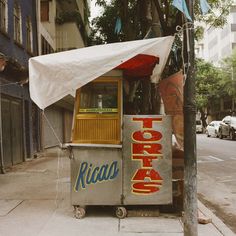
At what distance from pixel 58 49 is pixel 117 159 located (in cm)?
1977

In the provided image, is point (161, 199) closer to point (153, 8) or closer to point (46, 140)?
point (153, 8)

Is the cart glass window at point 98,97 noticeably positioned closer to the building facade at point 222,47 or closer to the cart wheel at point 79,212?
the cart wheel at point 79,212

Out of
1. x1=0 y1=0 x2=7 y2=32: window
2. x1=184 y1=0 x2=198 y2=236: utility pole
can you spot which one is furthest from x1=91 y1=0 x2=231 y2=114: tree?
x1=0 y1=0 x2=7 y2=32: window

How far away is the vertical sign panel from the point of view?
658cm

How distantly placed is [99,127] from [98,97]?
1.62 feet

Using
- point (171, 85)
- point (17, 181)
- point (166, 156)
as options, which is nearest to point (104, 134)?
point (166, 156)

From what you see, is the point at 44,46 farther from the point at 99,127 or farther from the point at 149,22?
the point at 99,127

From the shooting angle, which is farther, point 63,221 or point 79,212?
point 79,212

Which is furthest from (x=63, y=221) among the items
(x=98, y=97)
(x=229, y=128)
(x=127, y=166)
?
(x=229, y=128)

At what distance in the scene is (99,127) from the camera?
6.73 m

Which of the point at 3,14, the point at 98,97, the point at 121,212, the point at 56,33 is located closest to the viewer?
the point at 121,212

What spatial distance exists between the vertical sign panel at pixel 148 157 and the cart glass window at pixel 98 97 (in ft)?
1.42

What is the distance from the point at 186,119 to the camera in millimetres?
4922

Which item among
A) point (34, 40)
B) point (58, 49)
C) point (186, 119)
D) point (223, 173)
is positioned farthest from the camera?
point (58, 49)
